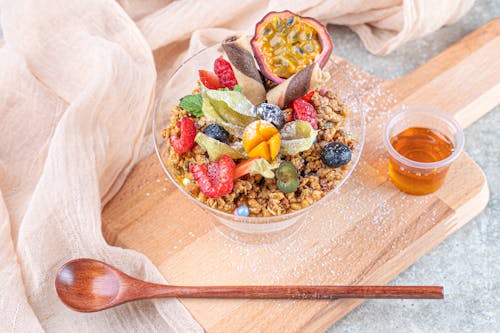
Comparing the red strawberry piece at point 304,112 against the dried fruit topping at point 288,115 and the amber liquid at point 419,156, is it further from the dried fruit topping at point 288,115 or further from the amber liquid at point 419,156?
the amber liquid at point 419,156

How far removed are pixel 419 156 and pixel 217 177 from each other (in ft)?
3.13

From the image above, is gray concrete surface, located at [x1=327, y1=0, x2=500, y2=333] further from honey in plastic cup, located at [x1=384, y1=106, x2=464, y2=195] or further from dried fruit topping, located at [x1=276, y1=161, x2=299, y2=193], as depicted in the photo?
dried fruit topping, located at [x1=276, y1=161, x2=299, y2=193]

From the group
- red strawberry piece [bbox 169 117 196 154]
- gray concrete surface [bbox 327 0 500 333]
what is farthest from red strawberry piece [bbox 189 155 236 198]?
gray concrete surface [bbox 327 0 500 333]

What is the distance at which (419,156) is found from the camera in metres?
2.65

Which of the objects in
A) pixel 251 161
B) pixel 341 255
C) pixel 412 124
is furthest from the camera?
pixel 412 124

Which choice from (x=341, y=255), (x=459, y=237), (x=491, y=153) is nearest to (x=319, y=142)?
(x=341, y=255)

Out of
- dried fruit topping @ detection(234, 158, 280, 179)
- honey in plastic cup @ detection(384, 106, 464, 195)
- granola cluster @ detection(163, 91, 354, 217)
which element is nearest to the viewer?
dried fruit topping @ detection(234, 158, 280, 179)

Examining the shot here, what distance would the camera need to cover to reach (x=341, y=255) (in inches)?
97.0

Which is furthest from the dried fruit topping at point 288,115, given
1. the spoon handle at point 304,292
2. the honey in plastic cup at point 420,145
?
the spoon handle at point 304,292

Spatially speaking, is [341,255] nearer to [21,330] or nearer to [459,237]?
[459,237]

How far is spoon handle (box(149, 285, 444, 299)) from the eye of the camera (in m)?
2.27

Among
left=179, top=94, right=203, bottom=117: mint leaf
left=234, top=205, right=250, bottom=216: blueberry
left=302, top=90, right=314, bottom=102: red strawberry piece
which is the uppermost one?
left=179, top=94, right=203, bottom=117: mint leaf

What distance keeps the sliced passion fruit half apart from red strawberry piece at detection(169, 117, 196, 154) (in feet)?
1.14

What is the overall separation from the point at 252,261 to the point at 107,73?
39.8 inches
